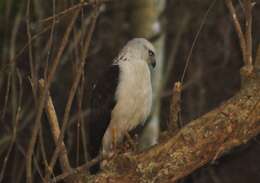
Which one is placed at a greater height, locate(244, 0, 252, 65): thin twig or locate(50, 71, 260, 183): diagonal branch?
locate(244, 0, 252, 65): thin twig

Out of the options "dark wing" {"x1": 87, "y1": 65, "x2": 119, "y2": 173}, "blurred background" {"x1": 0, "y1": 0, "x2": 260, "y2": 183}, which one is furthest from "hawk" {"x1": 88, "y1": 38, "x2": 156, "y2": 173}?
"blurred background" {"x1": 0, "y1": 0, "x2": 260, "y2": 183}

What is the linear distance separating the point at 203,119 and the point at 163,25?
155 inches

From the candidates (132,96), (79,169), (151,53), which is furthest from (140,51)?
(79,169)

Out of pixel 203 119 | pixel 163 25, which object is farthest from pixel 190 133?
pixel 163 25

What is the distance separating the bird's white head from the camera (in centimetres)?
561

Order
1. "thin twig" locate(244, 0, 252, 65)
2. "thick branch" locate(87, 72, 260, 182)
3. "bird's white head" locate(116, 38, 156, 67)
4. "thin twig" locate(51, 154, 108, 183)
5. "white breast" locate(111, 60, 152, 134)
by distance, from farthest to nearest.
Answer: "bird's white head" locate(116, 38, 156, 67) < "white breast" locate(111, 60, 152, 134) < "thin twig" locate(244, 0, 252, 65) < "thick branch" locate(87, 72, 260, 182) < "thin twig" locate(51, 154, 108, 183)

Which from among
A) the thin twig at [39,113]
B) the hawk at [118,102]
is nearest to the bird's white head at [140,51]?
the hawk at [118,102]

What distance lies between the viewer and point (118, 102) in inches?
208

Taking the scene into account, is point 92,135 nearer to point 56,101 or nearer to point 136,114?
point 136,114

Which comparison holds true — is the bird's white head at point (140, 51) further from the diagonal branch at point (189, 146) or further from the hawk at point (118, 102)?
the diagonal branch at point (189, 146)

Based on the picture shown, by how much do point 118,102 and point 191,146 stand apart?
2.08 m

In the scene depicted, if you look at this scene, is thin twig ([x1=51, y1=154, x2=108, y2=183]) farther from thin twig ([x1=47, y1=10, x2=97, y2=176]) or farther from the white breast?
the white breast

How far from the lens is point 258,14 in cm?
768

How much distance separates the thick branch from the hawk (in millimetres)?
1898
